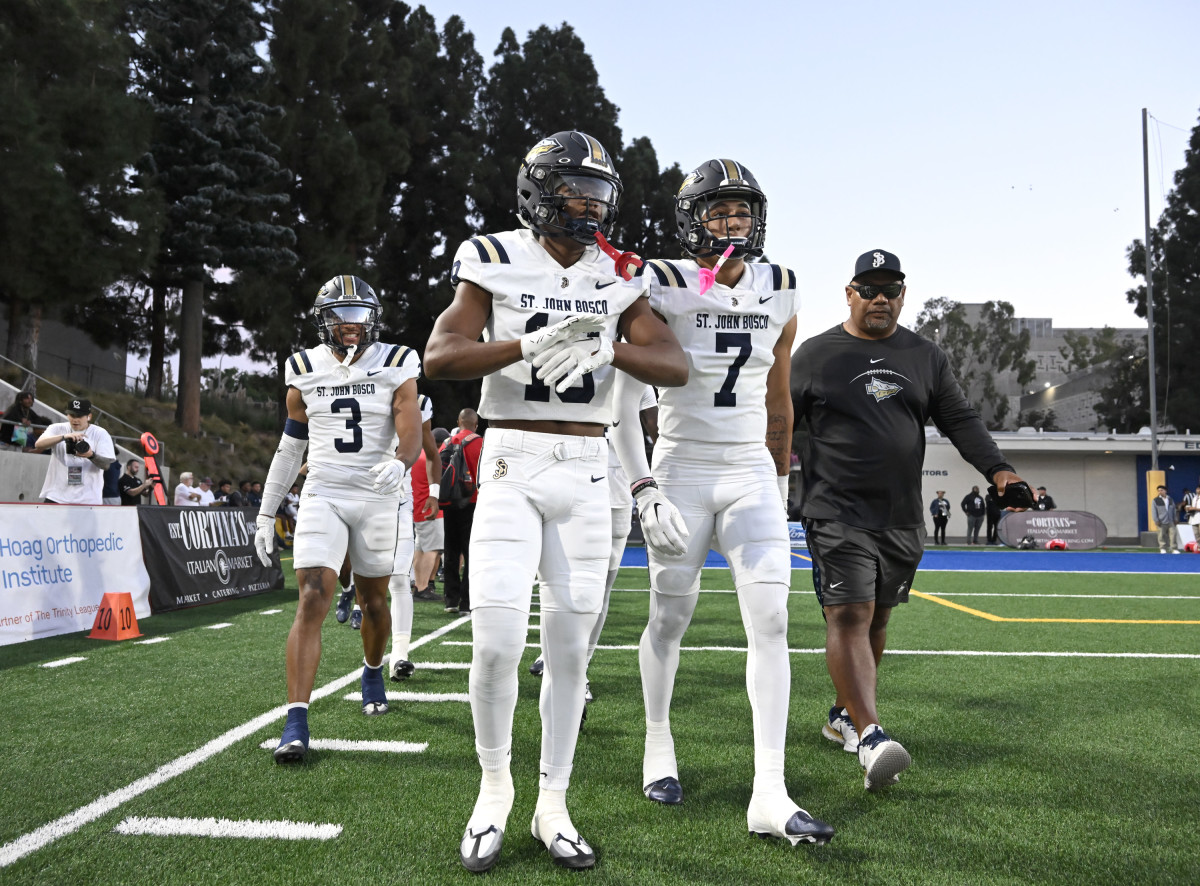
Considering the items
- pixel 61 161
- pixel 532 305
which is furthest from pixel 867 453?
pixel 61 161

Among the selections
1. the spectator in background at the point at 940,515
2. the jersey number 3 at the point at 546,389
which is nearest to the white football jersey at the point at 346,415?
the jersey number 3 at the point at 546,389

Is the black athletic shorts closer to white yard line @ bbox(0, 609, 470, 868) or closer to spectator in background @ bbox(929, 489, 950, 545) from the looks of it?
white yard line @ bbox(0, 609, 470, 868)

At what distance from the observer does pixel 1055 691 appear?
551 centimetres

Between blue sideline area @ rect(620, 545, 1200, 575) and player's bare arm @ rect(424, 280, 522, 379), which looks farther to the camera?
blue sideline area @ rect(620, 545, 1200, 575)

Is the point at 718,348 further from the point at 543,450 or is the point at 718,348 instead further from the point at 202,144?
the point at 202,144

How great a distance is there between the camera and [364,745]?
165 inches

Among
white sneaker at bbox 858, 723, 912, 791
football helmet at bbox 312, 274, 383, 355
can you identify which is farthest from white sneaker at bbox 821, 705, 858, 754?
football helmet at bbox 312, 274, 383, 355

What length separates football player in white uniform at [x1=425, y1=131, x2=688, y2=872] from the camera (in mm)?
2811

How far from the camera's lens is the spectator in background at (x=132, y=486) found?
12555 mm

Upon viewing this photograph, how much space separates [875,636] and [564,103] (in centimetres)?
3794

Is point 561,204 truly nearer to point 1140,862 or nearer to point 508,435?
point 508,435

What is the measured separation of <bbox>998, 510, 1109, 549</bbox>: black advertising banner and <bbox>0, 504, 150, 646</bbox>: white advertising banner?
21.3 m

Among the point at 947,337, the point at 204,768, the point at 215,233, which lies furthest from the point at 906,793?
the point at 947,337

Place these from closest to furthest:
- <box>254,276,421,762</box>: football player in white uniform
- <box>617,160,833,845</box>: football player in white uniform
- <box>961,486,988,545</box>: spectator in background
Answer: <box>617,160,833,845</box>: football player in white uniform → <box>254,276,421,762</box>: football player in white uniform → <box>961,486,988,545</box>: spectator in background
